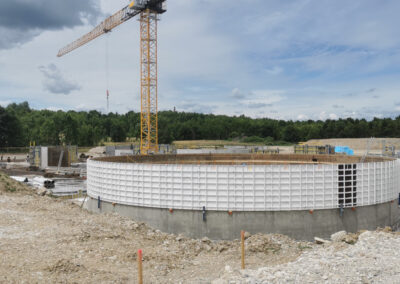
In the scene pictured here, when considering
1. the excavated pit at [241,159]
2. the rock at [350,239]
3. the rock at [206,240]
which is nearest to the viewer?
the rock at [350,239]

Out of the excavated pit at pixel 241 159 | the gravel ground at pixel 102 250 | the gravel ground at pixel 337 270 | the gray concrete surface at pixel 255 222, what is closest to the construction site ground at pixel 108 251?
the gravel ground at pixel 102 250

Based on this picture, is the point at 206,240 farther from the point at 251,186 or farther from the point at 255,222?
the point at 251,186

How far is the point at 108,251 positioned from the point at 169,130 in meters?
102

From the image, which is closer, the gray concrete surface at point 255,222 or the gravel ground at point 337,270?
the gravel ground at point 337,270

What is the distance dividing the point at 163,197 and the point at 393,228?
1464cm

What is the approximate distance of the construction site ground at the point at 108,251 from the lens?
10.5 m

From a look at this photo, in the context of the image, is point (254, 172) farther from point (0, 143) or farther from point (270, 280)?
point (0, 143)

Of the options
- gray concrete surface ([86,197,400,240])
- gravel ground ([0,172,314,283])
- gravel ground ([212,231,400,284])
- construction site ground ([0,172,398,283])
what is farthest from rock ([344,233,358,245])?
gravel ground ([212,231,400,284])

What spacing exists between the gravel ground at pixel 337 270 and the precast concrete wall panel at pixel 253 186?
6231mm

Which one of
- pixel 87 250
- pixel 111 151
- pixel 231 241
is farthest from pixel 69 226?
pixel 111 151

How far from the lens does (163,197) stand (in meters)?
19.0

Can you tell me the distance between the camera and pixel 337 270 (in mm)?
9844

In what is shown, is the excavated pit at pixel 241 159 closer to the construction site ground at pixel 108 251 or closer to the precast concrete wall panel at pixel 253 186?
the precast concrete wall panel at pixel 253 186

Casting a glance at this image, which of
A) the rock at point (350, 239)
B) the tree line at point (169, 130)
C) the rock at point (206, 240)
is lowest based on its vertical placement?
the rock at point (206, 240)
